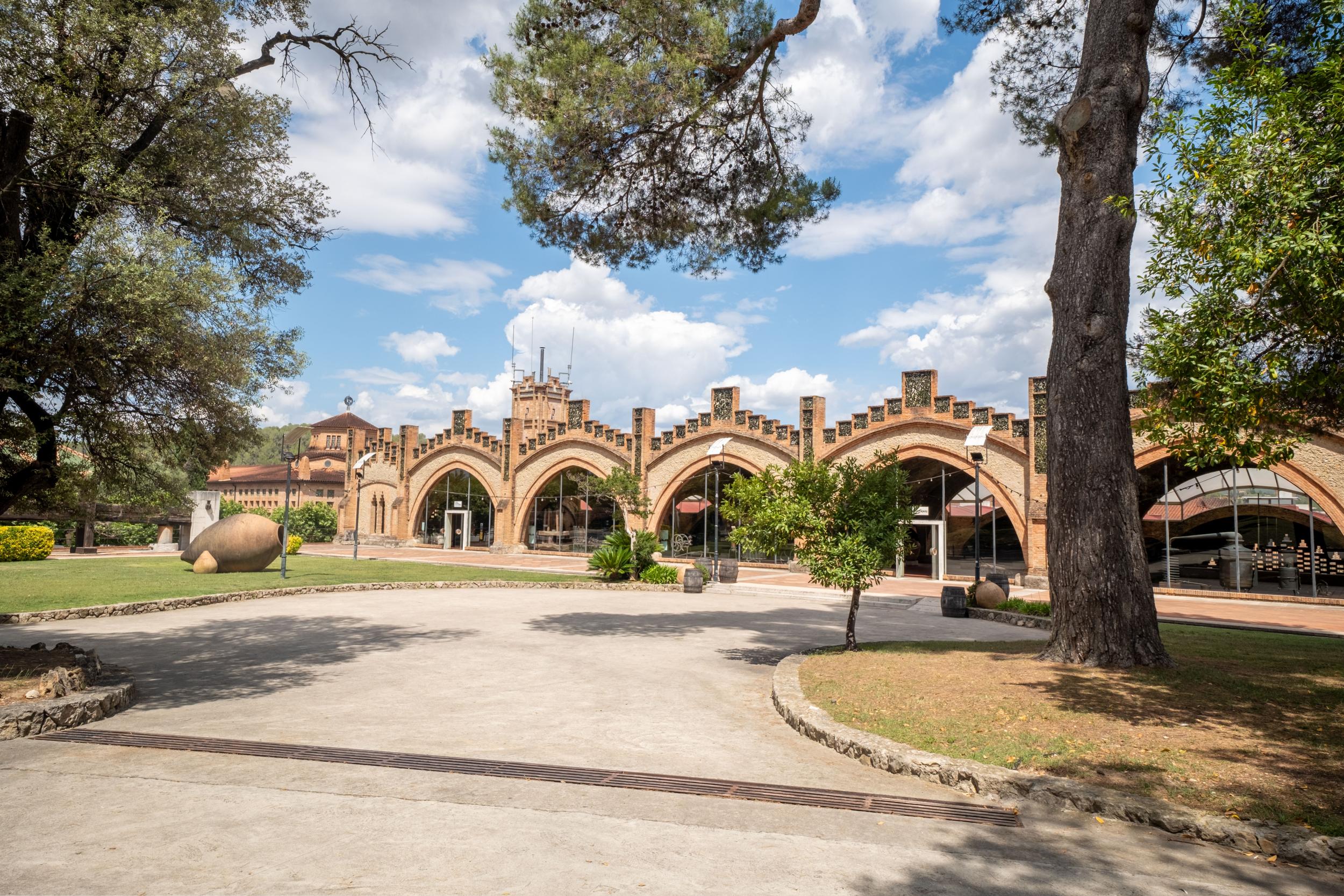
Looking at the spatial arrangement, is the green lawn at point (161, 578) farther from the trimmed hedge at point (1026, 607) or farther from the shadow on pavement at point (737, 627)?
the trimmed hedge at point (1026, 607)

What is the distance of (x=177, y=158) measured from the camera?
8.56 metres

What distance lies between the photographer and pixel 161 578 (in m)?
19.2

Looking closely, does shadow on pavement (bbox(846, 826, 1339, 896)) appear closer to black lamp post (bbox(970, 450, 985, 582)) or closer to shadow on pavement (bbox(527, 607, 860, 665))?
shadow on pavement (bbox(527, 607, 860, 665))

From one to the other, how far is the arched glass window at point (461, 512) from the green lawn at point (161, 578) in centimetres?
1193

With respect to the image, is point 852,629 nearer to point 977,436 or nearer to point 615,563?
point 977,436

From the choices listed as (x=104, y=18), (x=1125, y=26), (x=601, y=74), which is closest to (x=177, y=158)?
(x=104, y=18)

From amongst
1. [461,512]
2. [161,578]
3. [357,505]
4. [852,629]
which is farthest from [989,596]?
[461,512]

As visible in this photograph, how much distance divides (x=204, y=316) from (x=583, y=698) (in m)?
5.47

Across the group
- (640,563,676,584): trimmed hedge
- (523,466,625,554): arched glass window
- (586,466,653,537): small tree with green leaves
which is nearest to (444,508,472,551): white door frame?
(523,466,625,554): arched glass window

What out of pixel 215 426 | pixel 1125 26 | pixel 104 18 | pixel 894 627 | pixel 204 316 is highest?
pixel 1125 26

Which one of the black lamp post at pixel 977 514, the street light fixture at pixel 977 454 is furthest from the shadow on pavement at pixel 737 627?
the street light fixture at pixel 977 454

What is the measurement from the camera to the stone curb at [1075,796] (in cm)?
425

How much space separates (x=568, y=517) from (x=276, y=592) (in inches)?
807

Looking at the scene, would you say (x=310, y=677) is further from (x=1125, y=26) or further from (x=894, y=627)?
(x=1125, y=26)
